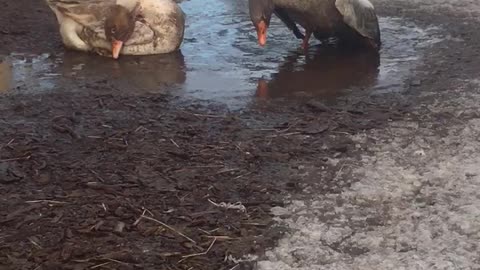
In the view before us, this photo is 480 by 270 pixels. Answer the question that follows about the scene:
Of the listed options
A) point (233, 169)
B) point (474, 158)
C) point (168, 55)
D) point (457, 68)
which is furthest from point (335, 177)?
point (168, 55)

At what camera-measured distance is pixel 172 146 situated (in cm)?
491

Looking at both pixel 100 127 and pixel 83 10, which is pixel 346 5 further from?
pixel 100 127

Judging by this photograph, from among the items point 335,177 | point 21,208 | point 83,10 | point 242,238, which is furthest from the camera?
point 83,10

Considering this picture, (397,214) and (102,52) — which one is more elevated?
(397,214)

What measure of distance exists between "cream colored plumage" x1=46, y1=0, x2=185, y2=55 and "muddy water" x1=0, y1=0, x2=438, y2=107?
11cm

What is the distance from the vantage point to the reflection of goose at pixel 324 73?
632 centimetres

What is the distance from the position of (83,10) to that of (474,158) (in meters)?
4.09

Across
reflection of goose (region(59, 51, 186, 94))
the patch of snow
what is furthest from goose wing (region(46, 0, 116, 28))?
the patch of snow

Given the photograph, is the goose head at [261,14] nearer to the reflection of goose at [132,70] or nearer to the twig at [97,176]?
the reflection of goose at [132,70]

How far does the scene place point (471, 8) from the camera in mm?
9039

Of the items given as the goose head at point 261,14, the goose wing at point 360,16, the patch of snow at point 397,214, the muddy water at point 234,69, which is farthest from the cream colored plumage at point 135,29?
the patch of snow at point 397,214

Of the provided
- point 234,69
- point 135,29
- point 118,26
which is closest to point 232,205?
point 234,69

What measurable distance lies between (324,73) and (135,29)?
1.89m

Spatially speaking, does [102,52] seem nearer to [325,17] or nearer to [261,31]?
[261,31]
